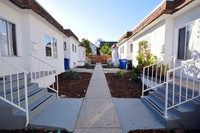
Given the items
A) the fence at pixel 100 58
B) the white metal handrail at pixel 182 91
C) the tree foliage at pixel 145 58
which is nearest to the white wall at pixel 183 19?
the tree foliage at pixel 145 58

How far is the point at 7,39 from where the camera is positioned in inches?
198

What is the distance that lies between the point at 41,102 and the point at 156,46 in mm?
6667

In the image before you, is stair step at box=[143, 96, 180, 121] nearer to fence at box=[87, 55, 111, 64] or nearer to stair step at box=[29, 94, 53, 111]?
stair step at box=[29, 94, 53, 111]

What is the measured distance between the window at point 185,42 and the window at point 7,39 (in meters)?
7.20

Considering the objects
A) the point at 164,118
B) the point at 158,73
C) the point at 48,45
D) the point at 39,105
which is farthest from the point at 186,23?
the point at 48,45

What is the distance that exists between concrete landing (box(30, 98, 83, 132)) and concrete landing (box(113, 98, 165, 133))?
1.25 meters

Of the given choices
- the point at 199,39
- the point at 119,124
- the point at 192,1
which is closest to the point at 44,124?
the point at 119,124

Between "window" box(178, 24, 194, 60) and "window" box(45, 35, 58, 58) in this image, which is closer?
"window" box(178, 24, 194, 60)

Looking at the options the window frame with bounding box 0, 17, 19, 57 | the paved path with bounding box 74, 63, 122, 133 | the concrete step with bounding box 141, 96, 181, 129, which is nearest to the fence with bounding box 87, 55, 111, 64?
the window frame with bounding box 0, 17, 19, 57

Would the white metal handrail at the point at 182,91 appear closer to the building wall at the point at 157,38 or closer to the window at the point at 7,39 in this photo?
the building wall at the point at 157,38

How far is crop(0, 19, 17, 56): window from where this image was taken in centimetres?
476

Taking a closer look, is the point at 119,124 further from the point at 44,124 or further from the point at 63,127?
the point at 44,124

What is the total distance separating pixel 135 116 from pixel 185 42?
4.13 meters

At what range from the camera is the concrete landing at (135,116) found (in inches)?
120
